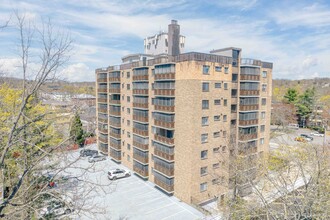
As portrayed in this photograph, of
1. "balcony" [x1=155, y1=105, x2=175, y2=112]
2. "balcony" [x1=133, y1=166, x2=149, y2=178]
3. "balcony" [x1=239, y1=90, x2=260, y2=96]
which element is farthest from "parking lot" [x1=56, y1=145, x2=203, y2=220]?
"balcony" [x1=239, y1=90, x2=260, y2=96]

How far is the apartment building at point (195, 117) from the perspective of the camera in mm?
21578

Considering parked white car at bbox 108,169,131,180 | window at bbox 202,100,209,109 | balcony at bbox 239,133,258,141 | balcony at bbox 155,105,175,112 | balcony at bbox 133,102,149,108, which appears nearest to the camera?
window at bbox 202,100,209,109

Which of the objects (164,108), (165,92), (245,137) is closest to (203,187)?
(245,137)

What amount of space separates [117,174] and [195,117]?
14.2 m

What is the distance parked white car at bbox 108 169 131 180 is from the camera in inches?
1112

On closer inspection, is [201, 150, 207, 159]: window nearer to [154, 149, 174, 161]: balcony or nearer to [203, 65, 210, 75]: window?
[154, 149, 174, 161]: balcony

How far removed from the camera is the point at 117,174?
28.6 m

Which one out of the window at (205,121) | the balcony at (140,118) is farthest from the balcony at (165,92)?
the balcony at (140,118)

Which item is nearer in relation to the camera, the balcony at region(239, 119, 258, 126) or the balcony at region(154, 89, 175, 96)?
the balcony at region(154, 89, 175, 96)

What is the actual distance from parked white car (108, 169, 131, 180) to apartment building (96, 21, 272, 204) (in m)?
1.31

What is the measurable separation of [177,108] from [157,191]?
1021 cm

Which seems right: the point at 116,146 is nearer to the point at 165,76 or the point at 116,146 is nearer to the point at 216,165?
the point at 165,76

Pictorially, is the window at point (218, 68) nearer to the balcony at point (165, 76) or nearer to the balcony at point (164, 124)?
the balcony at point (165, 76)

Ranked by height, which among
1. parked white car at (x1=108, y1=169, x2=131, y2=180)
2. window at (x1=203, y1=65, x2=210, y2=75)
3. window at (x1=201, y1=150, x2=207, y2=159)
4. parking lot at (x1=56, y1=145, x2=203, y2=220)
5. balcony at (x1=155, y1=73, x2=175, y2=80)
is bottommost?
parking lot at (x1=56, y1=145, x2=203, y2=220)
